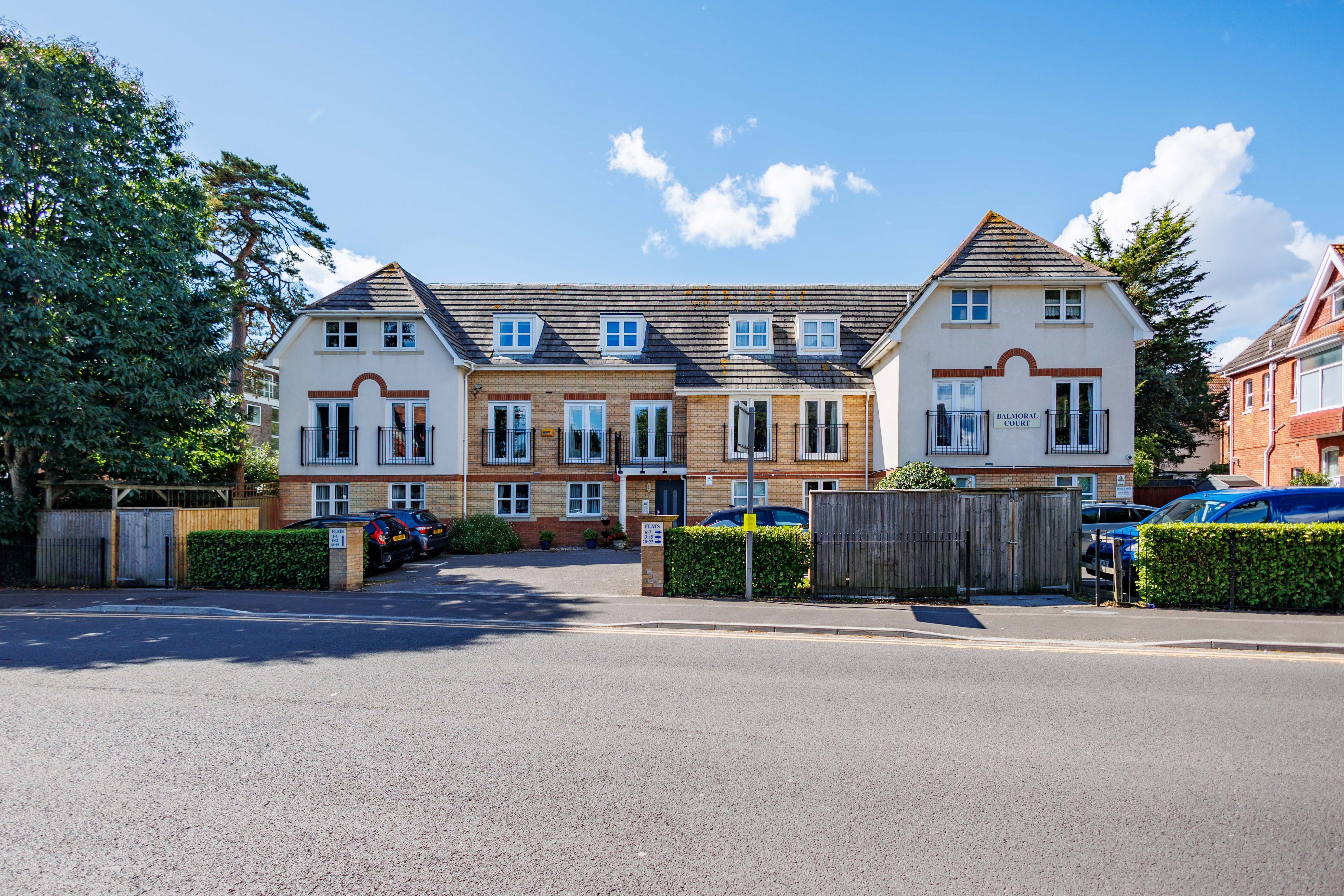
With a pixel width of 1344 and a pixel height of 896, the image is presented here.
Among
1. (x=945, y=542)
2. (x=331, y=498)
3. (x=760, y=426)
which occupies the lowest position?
(x=945, y=542)

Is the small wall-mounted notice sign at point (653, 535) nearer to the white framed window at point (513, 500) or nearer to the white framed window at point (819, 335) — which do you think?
the white framed window at point (513, 500)

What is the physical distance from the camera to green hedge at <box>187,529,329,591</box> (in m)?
13.7

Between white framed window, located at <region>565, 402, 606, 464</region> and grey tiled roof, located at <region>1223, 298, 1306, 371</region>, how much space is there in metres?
24.8

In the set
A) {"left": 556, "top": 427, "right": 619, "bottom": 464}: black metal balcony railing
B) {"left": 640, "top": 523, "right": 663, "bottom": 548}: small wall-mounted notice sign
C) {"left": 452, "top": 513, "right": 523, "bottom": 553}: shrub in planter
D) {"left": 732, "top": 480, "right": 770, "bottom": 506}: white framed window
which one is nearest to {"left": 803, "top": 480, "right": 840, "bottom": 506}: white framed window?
{"left": 732, "top": 480, "right": 770, "bottom": 506}: white framed window

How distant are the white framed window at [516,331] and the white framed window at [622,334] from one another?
2373mm

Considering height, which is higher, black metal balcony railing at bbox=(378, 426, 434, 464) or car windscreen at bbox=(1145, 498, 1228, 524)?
black metal balcony railing at bbox=(378, 426, 434, 464)

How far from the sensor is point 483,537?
21.5 metres

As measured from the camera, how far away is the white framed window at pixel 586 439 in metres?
24.0

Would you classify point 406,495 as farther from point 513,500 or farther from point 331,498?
point 513,500

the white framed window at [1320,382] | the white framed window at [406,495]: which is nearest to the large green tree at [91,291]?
the white framed window at [406,495]

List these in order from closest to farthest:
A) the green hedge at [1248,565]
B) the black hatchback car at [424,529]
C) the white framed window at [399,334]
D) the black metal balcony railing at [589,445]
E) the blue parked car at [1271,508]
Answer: the green hedge at [1248,565]
the blue parked car at [1271,508]
the black hatchback car at [424,529]
the white framed window at [399,334]
the black metal balcony railing at [589,445]

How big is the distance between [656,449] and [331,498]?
11.2m

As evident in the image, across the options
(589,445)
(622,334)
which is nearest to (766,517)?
(589,445)

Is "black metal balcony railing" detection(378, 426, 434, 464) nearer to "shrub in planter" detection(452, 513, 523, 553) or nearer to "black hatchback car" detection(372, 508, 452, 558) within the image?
"shrub in planter" detection(452, 513, 523, 553)
